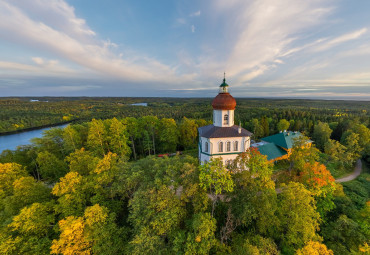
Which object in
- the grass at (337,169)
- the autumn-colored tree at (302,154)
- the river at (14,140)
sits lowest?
the river at (14,140)

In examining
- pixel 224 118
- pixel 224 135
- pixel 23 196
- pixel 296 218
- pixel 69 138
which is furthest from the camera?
pixel 69 138

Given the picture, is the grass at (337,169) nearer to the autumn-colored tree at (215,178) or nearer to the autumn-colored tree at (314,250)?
the autumn-colored tree at (314,250)

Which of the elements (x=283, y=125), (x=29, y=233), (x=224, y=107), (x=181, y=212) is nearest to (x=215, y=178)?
(x=181, y=212)

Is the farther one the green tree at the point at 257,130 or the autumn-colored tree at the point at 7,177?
the green tree at the point at 257,130

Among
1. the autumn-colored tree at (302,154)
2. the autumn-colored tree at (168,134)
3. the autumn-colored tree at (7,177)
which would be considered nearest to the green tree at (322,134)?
the autumn-colored tree at (302,154)

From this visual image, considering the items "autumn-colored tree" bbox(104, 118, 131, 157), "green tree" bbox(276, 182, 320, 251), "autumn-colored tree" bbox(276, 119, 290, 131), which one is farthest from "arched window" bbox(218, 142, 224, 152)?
"autumn-colored tree" bbox(276, 119, 290, 131)

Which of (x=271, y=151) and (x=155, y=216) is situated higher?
(x=155, y=216)

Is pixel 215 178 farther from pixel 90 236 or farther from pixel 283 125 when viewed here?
pixel 283 125

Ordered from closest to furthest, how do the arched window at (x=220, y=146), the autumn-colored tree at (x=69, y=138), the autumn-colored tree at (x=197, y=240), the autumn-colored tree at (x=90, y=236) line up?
the autumn-colored tree at (x=197, y=240)
the autumn-colored tree at (x=90, y=236)
the arched window at (x=220, y=146)
the autumn-colored tree at (x=69, y=138)
